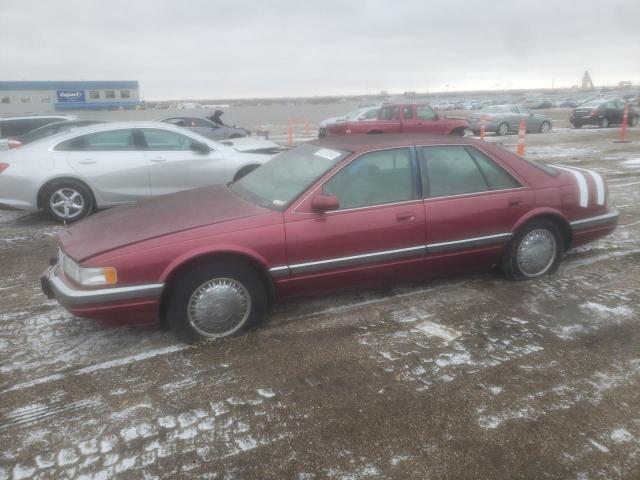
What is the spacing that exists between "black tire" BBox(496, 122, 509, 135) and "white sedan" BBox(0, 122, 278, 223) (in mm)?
16442

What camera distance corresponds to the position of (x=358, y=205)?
3766 mm

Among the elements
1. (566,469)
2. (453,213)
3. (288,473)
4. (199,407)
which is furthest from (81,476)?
(453,213)

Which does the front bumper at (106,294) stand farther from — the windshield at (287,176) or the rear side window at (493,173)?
the rear side window at (493,173)

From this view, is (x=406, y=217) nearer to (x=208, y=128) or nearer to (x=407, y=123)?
(x=407, y=123)

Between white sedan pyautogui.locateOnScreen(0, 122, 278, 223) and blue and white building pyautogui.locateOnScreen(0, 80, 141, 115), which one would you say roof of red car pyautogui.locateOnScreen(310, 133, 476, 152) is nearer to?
white sedan pyautogui.locateOnScreen(0, 122, 278, 223)

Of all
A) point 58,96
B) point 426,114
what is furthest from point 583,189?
point 58,96

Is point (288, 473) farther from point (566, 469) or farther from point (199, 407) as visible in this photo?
point (566, 469)

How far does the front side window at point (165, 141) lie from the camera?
23.7 ft

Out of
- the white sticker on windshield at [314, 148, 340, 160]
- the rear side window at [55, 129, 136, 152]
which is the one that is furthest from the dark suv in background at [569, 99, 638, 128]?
the white sticker on windshield at [314, 148, 340, 160]

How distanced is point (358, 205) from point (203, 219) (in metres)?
1.17

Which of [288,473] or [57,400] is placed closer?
[288,473]

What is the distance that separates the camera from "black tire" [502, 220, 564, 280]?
4.35 metres

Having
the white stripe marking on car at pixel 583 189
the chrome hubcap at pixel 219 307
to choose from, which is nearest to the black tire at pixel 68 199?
the chrome hubcap at pixel 219 307

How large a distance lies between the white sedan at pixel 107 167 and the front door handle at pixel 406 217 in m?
4.21
